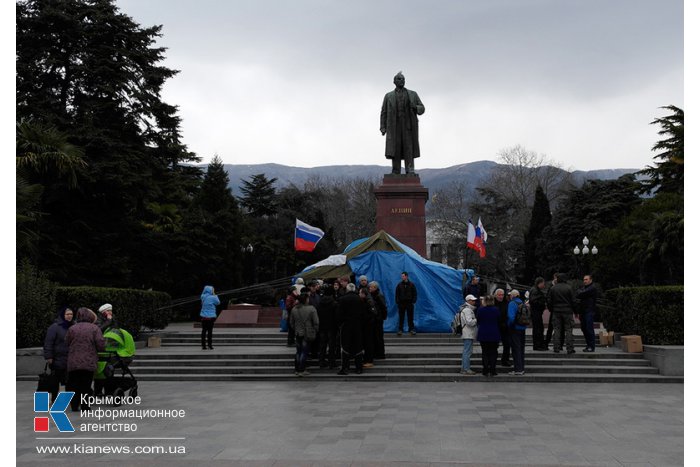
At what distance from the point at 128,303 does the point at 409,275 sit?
742cm

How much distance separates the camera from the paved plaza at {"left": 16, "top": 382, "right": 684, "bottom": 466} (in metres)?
7.79

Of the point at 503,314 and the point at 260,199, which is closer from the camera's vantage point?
the point at 503,314

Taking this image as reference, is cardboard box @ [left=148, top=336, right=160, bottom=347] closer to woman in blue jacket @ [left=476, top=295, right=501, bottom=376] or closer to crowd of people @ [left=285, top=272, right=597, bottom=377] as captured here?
crowd of people @ [left=285, top=272, right=597, bottom=377]

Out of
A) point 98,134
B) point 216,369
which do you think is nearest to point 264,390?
point 216,369

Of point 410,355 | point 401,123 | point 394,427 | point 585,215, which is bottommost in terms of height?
point 394,427

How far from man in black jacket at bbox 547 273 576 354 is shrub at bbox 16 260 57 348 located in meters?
11.1

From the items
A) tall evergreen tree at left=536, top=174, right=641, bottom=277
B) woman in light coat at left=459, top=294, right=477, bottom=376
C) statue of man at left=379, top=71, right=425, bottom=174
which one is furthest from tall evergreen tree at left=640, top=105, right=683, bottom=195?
woman in light coat at left=459, top=294, right=477, bottom=376

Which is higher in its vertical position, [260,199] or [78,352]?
[260,199]

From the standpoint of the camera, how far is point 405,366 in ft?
50.3

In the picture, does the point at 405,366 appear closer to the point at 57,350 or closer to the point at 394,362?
the point at 394,362

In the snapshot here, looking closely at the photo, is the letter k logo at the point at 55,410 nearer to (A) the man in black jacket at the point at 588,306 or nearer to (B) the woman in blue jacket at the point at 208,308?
(B) the woman in blue jacket at the point at 208,308

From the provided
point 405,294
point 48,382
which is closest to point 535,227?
point 405,294

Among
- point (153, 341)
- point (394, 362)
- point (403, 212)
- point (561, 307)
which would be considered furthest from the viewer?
point (403, 212)

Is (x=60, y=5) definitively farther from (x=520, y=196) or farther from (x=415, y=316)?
(x=520, y=196)
